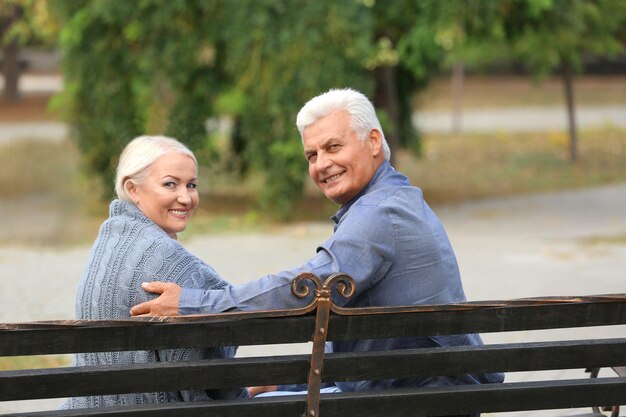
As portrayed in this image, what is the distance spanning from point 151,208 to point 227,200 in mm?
12420

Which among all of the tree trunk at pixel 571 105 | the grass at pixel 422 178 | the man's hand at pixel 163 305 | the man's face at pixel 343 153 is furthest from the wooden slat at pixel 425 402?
the tree trunk at pixel 571 105

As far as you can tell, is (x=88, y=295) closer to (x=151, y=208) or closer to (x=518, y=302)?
(x=151, y=208)

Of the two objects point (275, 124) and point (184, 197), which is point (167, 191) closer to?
point (184, 197)

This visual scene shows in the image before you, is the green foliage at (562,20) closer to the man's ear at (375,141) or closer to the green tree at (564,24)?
the green tree at (564,24)

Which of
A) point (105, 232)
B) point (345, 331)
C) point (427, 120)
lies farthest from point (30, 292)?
point (427, 120)

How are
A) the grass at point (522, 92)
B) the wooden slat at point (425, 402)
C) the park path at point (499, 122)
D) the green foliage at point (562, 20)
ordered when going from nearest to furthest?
1. the wooden slat at point (425, 402)
2. the green foliage at point (562, 20)
3. the park path at point (499, 122)
4. the grass at point (522, 92)

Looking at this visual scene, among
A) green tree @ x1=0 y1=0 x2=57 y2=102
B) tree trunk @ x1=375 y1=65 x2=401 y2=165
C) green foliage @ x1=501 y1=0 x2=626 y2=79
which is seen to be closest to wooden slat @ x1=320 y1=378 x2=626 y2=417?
green foliage @ x1=501 y1=0 x2=626 y2=79

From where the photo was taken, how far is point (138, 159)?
375 cm

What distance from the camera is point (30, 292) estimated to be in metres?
Answer: 9.62

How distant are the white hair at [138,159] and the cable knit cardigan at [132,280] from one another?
0.48ft

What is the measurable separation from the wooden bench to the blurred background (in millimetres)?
5512

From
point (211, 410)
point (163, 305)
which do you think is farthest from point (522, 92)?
point (211, 410)

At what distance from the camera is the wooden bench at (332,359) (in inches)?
123

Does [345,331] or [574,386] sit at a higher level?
[345,331]
